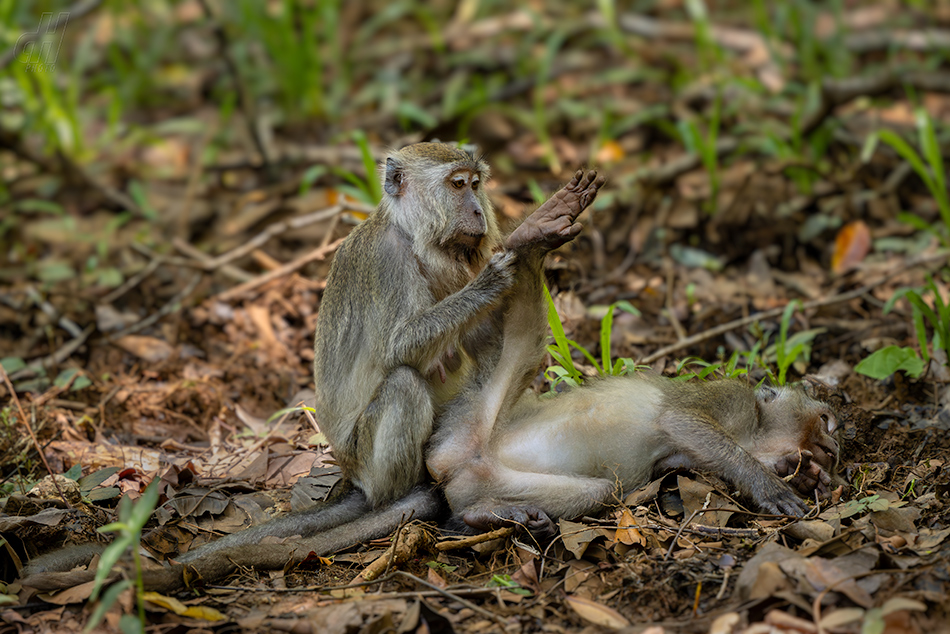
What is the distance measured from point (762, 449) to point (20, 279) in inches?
242

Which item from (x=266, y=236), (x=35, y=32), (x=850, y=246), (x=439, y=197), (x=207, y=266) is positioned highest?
(x=35, y=32)

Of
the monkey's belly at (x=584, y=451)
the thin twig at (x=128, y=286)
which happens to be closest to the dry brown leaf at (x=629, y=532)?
the monkey's belly at (x=584, y=451)

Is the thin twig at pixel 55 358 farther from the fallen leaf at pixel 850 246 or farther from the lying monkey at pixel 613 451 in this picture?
the fallen leaf at pixel 850 246

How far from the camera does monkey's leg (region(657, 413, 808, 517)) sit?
3824 mm

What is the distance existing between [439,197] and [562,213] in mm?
771

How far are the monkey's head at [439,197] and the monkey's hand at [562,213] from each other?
1.60ft

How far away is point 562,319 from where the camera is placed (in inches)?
207

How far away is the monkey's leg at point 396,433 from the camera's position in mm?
4141

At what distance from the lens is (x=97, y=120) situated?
31.8 feet

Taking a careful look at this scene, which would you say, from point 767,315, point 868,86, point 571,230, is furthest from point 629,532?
point 868,86

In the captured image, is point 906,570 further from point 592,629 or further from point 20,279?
point 20,279

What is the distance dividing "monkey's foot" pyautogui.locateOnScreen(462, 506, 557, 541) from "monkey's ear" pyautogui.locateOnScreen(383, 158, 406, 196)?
167cm

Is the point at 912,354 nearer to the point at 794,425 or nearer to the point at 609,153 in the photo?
the point at 794,425

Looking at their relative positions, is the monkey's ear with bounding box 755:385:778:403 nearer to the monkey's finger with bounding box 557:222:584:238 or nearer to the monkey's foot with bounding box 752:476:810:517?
the monkey's foot with bounding box 752:476:810:517
